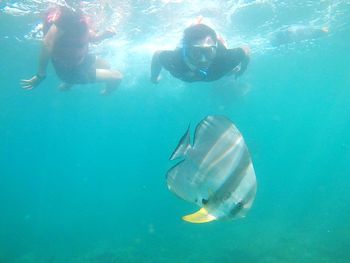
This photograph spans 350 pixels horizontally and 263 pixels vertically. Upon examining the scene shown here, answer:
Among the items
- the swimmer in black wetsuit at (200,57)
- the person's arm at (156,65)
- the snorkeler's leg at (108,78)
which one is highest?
the swimmer in black wetsuit at (200,57)

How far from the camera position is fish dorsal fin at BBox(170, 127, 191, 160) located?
6.03ft

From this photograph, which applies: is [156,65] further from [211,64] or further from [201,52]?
[201,52]

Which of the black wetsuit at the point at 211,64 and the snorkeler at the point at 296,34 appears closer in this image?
the black wetsuit at the point at 211,64

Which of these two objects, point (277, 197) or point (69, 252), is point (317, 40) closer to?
point (277, 197)

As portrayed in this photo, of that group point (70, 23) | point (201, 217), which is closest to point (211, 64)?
point (70, 23)

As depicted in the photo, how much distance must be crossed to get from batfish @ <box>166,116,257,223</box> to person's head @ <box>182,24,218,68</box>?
16.3 ft

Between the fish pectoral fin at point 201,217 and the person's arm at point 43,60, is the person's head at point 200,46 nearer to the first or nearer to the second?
the person's arm at point 43,60

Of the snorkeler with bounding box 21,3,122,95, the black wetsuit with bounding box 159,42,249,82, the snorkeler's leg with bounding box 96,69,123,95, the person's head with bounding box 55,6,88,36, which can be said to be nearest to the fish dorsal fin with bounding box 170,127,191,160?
the black wetsuit with bounding box 159,42,249,82

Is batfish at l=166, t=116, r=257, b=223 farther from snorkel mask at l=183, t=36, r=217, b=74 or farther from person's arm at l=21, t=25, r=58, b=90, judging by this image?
person's arm at l=21, t=25, r=58, b=90

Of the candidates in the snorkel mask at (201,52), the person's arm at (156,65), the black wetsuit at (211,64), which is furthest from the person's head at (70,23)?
the snorkel mask at (201,52)

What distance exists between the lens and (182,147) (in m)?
1.87

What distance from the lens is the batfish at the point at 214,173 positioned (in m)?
1.75

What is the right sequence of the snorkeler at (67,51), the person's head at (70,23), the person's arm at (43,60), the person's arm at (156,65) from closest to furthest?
the person's arm at (156,65) < the person's arm at (43,60) < the snorkeler at (67,51) < the person's head at (70,23)

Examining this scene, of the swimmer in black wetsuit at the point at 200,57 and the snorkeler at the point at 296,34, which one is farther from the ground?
the swimmer in black wetsuit at the point at 200,57
